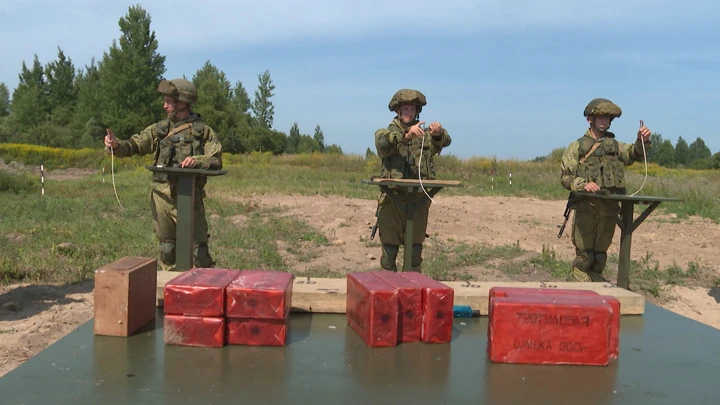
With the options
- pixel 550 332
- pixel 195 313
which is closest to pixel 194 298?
pixel 195 313

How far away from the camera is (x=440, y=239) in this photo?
998 cm

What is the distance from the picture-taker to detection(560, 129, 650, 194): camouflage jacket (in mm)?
5055

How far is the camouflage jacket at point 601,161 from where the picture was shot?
5055mm

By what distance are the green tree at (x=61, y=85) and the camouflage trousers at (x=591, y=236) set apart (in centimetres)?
4773

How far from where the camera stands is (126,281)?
9.05 ft

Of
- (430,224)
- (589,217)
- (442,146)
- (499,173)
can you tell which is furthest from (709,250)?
(499,173)

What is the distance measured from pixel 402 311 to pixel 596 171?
291cm

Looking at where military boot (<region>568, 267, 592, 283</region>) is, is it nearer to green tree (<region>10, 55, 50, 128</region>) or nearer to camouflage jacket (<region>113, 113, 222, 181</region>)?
camouflage jacket (<region>113, 113, 222, 181</region>)

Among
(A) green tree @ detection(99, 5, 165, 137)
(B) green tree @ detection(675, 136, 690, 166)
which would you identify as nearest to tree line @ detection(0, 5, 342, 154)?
(A) green tree @ detection(99, 5, 165, 137)

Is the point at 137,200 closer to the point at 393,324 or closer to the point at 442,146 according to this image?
the point at 442,146

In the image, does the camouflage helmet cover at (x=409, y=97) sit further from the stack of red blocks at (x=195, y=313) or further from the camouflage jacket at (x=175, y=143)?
the stack of red blocks at (x=195, y=313)

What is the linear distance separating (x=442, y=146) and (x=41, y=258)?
15.8ft

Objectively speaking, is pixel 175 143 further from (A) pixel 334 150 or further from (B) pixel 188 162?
(A) pixel 334 150

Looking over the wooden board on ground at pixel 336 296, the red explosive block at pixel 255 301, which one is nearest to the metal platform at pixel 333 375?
the red explosive block at pixel 255 301
